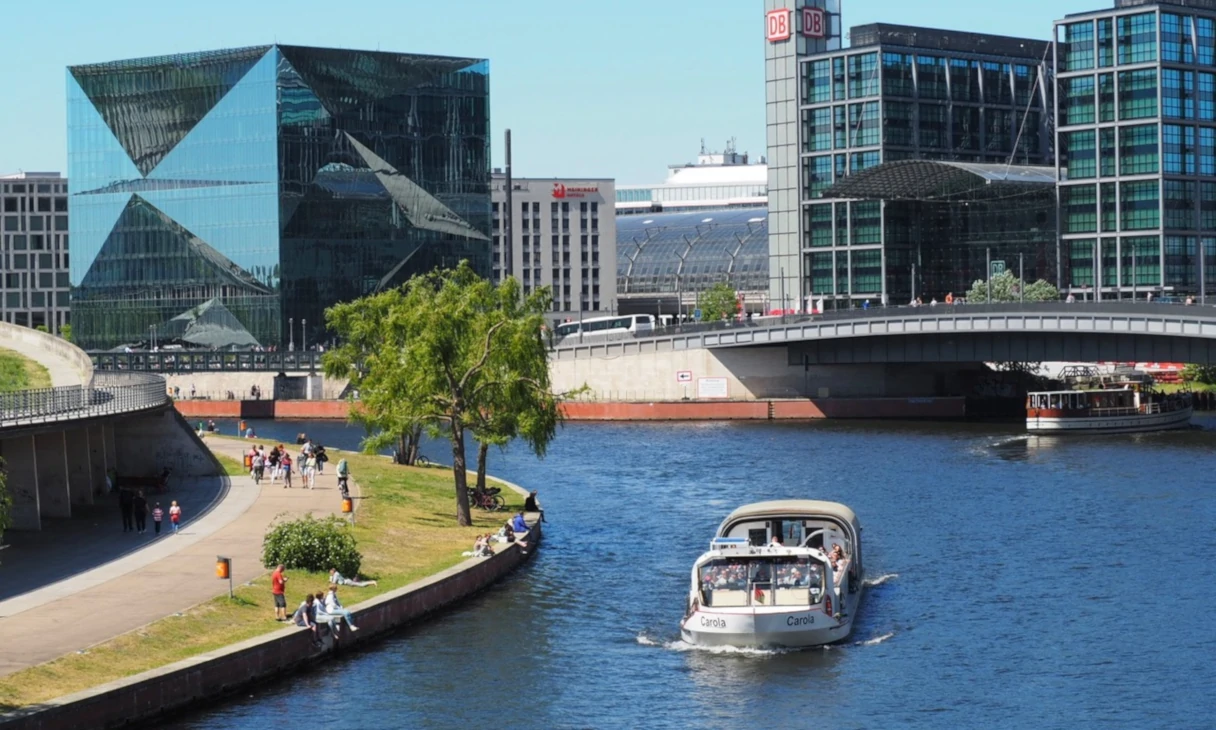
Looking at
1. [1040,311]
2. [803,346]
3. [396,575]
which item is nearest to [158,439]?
[396,575]

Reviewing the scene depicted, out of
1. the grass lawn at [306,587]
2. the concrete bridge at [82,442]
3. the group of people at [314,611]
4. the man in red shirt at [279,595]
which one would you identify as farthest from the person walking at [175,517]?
the man in red shirt at [279,595]

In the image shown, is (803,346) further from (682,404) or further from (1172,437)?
(1172,437)

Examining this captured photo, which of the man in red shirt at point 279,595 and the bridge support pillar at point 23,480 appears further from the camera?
the bridge support pillar at point 23,480

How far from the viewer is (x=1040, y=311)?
144375mm

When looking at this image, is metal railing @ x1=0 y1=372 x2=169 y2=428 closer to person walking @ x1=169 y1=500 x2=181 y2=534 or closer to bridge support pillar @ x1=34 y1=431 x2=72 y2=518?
bridge support pillar @ x1=34 y1=431 x2=72 y2=518

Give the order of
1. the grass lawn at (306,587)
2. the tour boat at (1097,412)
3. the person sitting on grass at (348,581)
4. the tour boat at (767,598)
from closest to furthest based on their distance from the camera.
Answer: the grass lawn at (306,587) → the tour boat at (767,598) → the person sitting on grass at (348,581) → the tour boat at (1097,412)

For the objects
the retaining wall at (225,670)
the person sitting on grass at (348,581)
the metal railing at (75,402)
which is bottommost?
the retaining wall at (225,670)

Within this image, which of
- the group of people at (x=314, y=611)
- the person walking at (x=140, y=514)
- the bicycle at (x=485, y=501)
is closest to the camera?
the group of people at (x=314, y=611)

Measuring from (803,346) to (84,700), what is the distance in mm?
→ 130525

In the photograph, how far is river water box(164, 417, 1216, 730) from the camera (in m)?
51.8

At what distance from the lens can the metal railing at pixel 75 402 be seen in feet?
253

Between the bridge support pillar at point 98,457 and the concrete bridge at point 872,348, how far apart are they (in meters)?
75.8

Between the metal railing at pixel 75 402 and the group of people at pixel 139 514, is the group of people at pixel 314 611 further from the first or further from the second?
the metal railing at pixel 75 402

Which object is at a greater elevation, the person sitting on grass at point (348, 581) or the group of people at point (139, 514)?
the group of people at point (139, 514)
